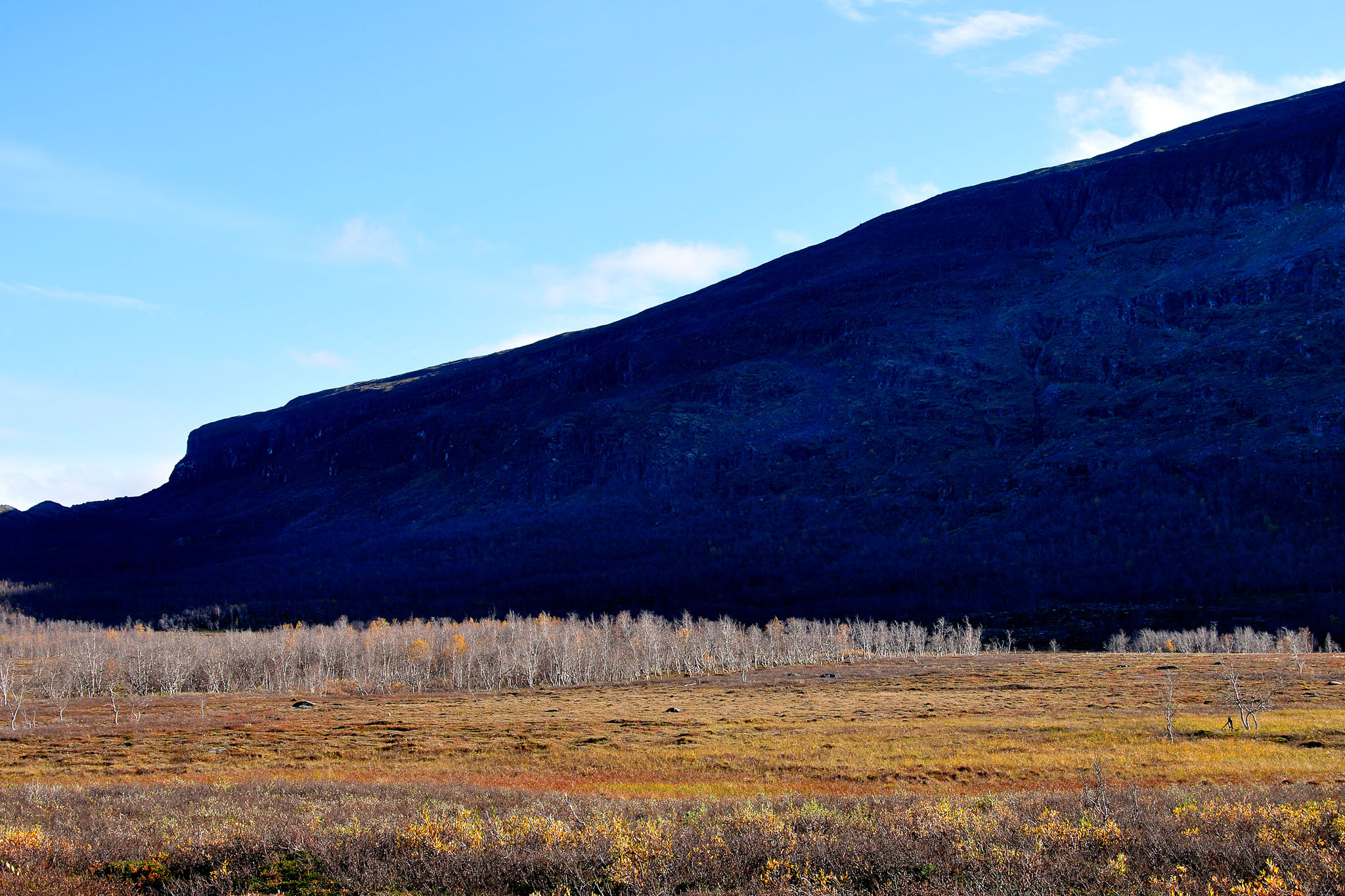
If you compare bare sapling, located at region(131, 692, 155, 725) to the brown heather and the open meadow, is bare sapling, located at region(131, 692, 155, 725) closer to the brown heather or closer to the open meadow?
the brown heather

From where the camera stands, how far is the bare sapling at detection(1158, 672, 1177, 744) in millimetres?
37062

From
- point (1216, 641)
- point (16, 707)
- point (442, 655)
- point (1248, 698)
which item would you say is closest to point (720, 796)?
point (1248, 698)

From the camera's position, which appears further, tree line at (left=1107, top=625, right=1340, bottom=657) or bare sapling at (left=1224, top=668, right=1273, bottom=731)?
tree line at (left=1107, top=625, right=1340, bottom=657)

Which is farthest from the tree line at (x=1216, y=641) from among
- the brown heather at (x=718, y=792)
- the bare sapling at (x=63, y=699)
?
the bare sapling at (x=63, y=699)

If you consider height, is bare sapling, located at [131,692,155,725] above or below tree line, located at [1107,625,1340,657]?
above

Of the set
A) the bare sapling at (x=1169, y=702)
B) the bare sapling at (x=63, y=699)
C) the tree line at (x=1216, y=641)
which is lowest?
the tree line at (x=1216, y=641)

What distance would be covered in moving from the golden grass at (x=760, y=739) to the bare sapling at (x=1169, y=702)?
0.54 m

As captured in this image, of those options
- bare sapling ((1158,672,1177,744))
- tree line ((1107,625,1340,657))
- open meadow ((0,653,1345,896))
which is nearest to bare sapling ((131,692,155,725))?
open meadow ((0,653,1345,896))

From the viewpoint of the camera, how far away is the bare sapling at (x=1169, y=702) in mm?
37062

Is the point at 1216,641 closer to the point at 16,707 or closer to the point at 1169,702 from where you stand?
the point at 1169,702

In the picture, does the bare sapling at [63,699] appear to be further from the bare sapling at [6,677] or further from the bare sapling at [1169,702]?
the bare sapling at [1169,702]

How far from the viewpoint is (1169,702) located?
41.0 metres

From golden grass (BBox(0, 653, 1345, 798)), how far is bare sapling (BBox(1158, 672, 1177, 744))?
0.54 meters

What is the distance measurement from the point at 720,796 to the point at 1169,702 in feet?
84.2
